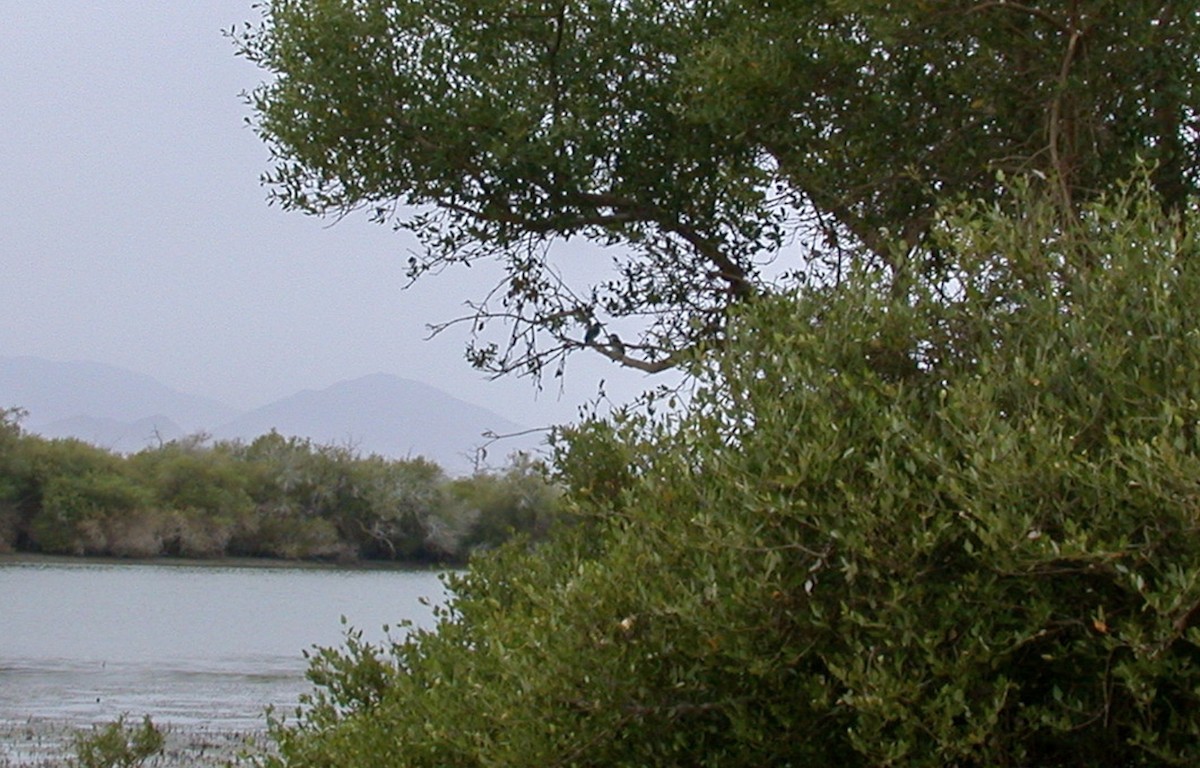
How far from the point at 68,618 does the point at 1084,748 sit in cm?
3773

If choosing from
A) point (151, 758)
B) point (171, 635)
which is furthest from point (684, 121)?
point (171, 635)

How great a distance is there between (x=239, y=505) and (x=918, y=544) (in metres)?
67.9

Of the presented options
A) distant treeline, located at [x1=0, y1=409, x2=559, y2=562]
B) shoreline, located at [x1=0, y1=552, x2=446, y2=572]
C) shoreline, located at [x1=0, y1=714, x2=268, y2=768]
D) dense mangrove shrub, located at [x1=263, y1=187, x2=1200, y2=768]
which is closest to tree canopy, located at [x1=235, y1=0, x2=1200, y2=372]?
dense mangrove shrub, located at [x1=263, y1=187, x2=1200, y2=768]

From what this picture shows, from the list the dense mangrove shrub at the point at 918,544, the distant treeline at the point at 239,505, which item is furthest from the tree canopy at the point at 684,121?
the distant treeline at the point at 239,505

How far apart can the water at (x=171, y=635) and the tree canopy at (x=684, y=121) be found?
3.38 m

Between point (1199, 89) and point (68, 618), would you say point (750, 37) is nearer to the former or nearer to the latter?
point (1199, 89)

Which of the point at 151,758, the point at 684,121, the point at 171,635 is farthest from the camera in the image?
the point at 171,635

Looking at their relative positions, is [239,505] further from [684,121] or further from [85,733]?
[684,121]

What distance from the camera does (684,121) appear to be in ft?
34.3

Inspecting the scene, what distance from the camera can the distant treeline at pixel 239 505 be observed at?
2648 inches

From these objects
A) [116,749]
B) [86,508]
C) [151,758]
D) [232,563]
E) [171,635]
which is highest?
[86,508]

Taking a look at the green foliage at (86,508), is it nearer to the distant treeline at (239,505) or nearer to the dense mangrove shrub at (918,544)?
the distant treeline at (239,505)

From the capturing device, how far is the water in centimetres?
2361

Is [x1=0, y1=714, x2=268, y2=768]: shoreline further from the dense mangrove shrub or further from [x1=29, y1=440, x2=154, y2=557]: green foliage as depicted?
[x1=29, y1=440, x2=154, y2=557]: green foliage
